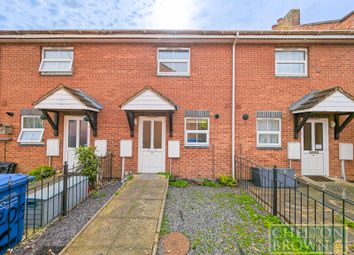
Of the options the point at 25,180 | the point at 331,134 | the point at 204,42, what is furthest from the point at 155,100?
the point at 331,134

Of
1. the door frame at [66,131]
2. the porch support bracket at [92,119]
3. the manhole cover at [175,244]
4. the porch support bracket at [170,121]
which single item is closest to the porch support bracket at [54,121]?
the door frame at [66,131]

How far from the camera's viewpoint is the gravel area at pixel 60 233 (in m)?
3.23

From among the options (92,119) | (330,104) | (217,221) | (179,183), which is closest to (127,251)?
(217,221)

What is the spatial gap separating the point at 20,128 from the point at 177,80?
24.0ft

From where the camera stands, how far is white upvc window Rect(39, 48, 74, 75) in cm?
818

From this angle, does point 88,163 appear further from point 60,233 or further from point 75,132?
point 75,132

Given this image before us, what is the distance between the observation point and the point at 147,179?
23.2ft

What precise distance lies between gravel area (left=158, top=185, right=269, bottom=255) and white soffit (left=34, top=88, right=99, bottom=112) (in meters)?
4.82

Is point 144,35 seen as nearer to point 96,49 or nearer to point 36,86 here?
point 96,49

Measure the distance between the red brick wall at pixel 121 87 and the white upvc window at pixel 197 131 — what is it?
0.75ft

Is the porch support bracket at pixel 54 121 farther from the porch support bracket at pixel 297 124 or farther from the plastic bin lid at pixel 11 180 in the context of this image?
the porch support bracket at pixel 297 124

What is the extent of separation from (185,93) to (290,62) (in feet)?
16.1

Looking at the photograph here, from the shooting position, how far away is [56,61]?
8.27m

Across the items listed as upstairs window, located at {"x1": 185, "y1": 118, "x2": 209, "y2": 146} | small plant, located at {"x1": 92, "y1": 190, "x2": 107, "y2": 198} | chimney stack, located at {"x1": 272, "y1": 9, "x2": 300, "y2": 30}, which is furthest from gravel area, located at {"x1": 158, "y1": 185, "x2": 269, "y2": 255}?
chimney stack, located at {"x1": 272, "y1": 9, "x2": 300, "y2": 30}
